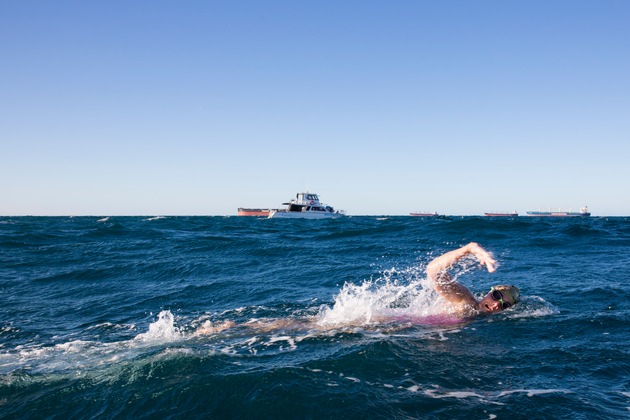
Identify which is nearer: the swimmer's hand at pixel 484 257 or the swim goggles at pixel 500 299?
the swimmer's hand at pixel 484 257

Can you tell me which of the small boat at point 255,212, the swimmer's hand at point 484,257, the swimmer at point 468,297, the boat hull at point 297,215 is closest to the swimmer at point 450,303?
the swimmer at point 468,297

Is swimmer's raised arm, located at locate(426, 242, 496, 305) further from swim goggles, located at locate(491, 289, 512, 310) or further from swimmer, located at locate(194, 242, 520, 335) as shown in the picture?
swim goggles, located at locate(491, 289, 512, 310)

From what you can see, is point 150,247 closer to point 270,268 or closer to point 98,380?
point 270,268

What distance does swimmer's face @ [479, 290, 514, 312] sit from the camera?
8.58 metres

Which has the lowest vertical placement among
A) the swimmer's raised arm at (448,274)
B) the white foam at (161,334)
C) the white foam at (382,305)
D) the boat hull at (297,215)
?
the white foam at (161,334)

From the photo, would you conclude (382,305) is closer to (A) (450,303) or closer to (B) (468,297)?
(A) (450,303)

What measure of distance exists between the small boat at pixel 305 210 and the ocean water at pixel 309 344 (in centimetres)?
6852

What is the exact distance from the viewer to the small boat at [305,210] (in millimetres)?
84312

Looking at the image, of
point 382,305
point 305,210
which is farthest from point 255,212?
point 382,305

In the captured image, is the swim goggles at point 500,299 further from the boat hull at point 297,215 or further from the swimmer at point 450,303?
the boat hull at point 297,215

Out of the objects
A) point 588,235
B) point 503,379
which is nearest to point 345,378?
point 503,379

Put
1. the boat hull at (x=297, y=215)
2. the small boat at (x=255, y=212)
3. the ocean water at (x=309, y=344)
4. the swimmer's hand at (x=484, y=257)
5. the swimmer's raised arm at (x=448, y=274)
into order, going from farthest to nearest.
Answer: the small boat at (x=255, y=212), the boat hull at (x=297, y=215), the swimmer's raised arm at (x=448, y=274), the swimmer's hand at (x=484, y=257), the ocean water at (x=309, y=344)

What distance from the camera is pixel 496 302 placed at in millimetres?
8594

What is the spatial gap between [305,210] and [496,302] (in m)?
77.8
